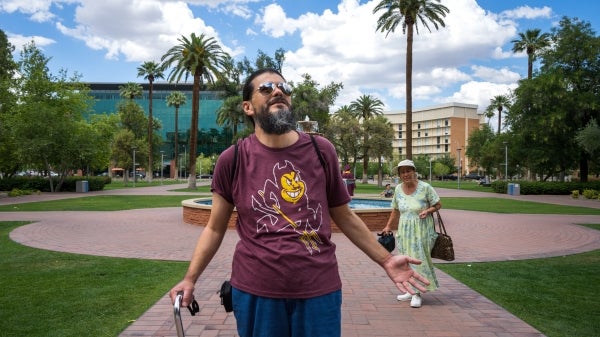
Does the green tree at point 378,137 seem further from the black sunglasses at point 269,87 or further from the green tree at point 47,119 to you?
the black sunglasses at point 269,87

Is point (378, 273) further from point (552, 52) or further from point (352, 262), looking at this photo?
point (552, 52)

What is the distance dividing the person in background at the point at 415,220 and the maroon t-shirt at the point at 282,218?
3796mm

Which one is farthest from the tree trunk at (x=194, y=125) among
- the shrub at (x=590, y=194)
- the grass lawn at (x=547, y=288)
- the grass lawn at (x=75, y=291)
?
the grass lawn at (x=547, y=288)

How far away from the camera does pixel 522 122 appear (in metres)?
40.5

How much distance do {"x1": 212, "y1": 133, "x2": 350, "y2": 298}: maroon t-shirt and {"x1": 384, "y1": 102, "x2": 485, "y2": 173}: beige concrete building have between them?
12731cm

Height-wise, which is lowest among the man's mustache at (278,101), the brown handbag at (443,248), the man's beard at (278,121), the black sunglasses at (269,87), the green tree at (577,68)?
the brown handbag at (443,248)

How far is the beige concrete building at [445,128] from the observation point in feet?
427

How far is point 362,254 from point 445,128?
129 meters

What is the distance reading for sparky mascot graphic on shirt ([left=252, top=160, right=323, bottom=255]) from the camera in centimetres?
210

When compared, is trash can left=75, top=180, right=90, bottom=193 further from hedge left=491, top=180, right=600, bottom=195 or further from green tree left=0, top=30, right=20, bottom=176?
hedge left=491, top=180, right=600, bottom=195

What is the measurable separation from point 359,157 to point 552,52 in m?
19.6

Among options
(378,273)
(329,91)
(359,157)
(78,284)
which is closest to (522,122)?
(359,157)

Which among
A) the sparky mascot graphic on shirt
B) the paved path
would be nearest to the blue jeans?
the sparky mascot graphic on shirt

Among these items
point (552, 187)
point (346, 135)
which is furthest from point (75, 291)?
point (346, 135)
